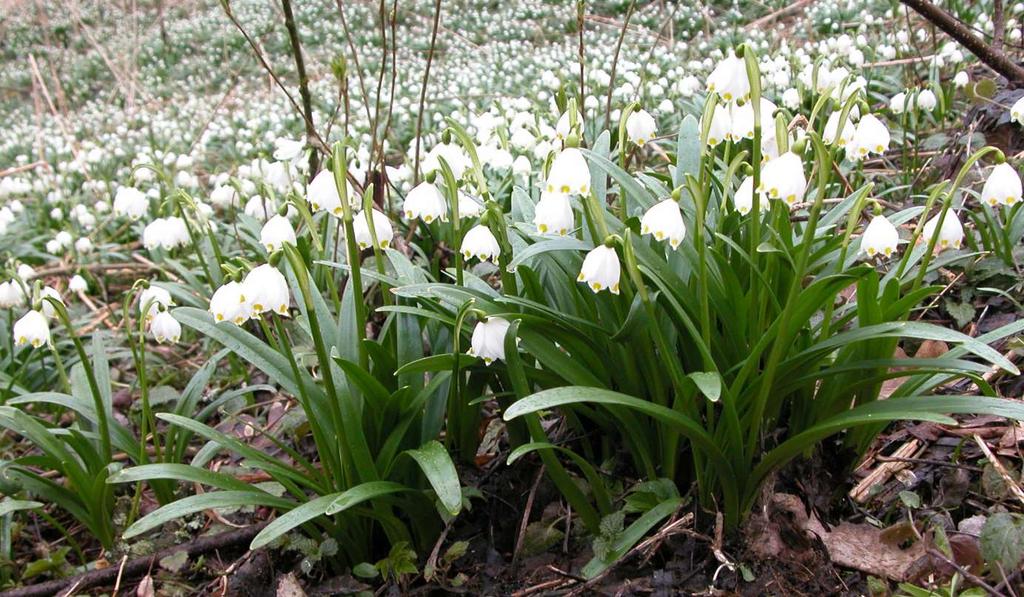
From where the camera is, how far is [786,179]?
151 cm

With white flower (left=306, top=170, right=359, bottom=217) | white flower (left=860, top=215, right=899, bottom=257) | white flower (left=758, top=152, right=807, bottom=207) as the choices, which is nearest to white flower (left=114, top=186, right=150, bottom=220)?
white flower (left=306, top=170, right=359, bottom=217)

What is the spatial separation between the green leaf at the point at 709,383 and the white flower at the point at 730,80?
553 millimetres

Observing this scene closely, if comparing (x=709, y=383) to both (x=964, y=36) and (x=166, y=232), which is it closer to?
(x=166, y=232)

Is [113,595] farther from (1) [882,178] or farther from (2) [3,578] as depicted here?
(1) [882,178]

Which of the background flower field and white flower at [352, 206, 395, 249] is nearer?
the background flower field

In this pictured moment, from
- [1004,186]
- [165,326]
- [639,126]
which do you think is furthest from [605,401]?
[165,326]

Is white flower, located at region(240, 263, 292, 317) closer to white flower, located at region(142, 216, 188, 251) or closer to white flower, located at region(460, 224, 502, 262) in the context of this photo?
white flower, located at region(460, 224, 502, 262)

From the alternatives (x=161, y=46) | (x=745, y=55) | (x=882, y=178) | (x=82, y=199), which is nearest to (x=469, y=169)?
(x=745, y=55)

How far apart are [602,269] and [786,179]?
0.36 metres

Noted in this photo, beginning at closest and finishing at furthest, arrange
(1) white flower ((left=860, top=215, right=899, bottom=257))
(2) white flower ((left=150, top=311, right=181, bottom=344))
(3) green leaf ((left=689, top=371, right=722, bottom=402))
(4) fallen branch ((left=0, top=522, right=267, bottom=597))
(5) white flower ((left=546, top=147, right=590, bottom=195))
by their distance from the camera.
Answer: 1. (3) green leaf ((left=689, top=371, right=722, bottom=402))
2. (5) white flower ((left=546, top=147, right=590, bottom=195))
3. (1) white flower ((left=860, top=215, right=899, bottom=257))
4. (4) fallen branch ((left=0, top=522, right=267, bottom=597))
5. (2) white flower ((left=150, top=311, right=181, bottom=344))

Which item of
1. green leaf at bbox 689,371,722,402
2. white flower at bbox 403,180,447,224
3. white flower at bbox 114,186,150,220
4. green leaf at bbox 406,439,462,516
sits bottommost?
green leaf at bbox 406,439,462,516

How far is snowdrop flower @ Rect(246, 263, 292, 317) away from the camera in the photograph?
1.63 m

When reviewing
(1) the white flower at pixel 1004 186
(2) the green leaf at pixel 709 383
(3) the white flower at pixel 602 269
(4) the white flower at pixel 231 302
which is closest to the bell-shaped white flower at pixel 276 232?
(4) the white flower at pixel 231 302

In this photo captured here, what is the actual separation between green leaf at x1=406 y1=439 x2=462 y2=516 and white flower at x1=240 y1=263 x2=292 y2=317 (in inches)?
17.0
